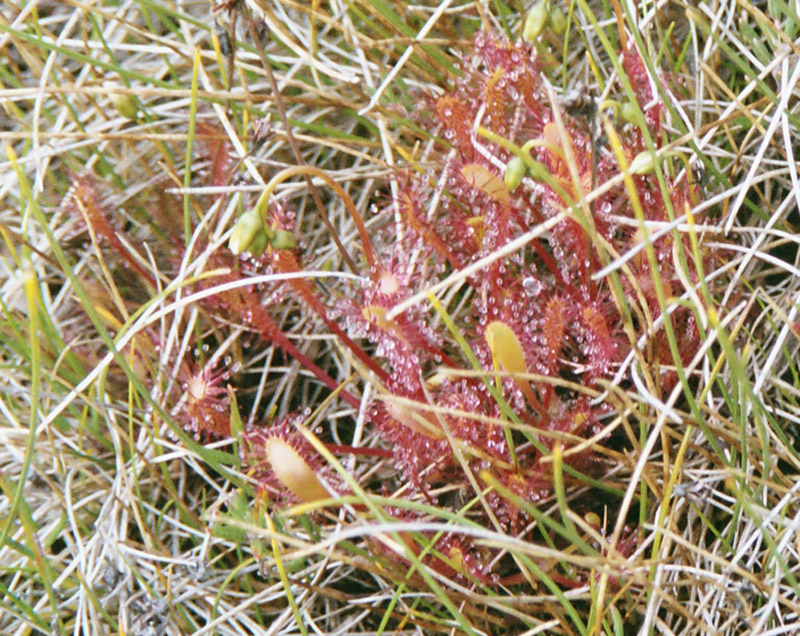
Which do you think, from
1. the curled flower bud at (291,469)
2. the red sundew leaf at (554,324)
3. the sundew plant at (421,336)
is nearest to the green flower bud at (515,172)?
the sundew plant at (421,336)

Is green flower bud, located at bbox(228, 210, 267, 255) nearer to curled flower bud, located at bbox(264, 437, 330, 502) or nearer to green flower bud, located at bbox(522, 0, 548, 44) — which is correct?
curled flower bud, located at bbox(264, 437, 330, 502)

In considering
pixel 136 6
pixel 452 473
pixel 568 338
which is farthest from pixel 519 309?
pixel 136 6

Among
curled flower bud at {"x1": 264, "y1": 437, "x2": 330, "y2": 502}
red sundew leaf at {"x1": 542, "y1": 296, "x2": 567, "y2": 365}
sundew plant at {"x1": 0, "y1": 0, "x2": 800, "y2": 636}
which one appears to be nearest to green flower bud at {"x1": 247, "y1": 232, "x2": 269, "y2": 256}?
sundew plant at {"x1": 0, "y1": 0, "x2": 800, "y2": 636}

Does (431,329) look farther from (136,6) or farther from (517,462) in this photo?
(136,6)

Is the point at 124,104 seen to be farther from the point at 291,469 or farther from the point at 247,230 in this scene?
the point at 291,469

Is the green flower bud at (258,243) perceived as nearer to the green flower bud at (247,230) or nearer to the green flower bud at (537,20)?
the green flower bud at (247,230)

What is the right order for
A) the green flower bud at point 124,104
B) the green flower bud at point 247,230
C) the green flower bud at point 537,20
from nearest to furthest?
the green flower bud at point 247,230 < the green flower bud at point 537,20 < the green flower bud at point 124,104

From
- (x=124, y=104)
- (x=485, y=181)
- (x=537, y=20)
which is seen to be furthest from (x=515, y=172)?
(x=124, y=104)
